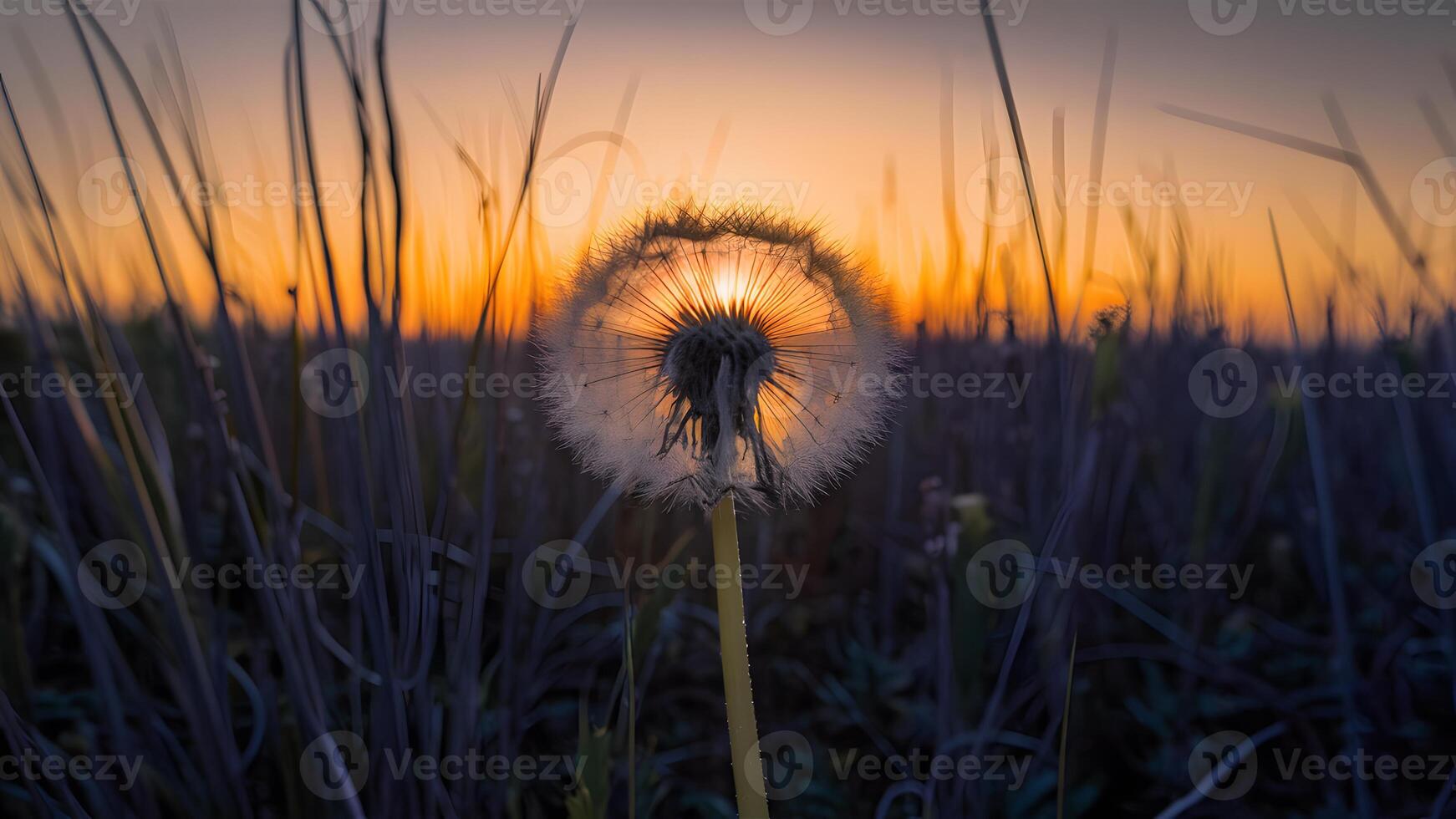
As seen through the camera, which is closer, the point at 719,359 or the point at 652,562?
the point at 719,359

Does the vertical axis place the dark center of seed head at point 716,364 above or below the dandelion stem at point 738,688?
above

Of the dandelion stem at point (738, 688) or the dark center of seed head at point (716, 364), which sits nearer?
the dandelion stem at point (738, 688)

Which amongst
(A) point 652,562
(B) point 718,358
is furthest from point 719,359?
(A) point 652,562

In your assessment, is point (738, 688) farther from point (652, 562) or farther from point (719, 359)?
point (652, 562)

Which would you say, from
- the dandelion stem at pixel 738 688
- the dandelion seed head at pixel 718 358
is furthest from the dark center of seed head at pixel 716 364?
the dandelion stem at pixel 738 688

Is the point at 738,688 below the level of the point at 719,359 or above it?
below

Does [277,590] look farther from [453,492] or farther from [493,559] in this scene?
[493,559]

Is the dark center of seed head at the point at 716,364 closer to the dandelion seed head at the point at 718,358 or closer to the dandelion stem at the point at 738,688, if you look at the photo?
the dandelion seed head at the point at 718,358

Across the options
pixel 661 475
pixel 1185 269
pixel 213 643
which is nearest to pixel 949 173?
pixel 1185 269
